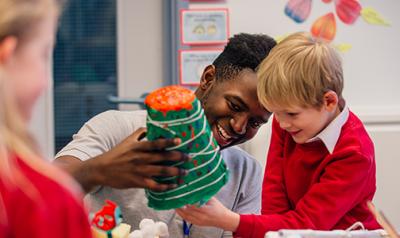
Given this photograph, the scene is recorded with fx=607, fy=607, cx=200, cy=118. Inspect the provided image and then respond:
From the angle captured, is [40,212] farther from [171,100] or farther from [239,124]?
[239,124]

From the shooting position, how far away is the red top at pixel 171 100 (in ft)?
2.73

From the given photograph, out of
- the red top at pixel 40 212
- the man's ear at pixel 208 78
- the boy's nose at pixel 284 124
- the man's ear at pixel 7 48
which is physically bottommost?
the boy's nose at pixel 284 124

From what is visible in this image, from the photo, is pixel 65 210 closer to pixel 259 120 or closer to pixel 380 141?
pixel 259 120

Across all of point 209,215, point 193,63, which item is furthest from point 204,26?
point 209,215

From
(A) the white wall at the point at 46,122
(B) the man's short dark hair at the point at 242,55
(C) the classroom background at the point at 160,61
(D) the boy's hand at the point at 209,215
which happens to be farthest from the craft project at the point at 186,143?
(A) the white wall at the point at 46,122

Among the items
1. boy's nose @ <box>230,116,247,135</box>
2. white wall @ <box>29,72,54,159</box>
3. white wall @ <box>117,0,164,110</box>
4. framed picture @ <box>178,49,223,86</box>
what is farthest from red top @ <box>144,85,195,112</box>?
white wall @ <box>29,72,54,159</box>

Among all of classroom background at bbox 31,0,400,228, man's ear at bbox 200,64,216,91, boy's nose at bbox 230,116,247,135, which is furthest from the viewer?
classroom background at bbox 31,0,400,228

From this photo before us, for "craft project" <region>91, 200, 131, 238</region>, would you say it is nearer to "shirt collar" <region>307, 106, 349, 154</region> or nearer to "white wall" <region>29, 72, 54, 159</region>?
"shirt collar" <region>307, 106, 349, 154</region>

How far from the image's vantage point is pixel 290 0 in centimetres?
238

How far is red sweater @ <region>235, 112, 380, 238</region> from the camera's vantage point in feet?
3.67

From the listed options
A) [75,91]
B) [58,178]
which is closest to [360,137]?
[58,178]

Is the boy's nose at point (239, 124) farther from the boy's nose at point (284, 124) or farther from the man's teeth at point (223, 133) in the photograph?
the boy's nose at point (284, 124)

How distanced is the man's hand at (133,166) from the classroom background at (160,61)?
130cm

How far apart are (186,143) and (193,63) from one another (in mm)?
1578
